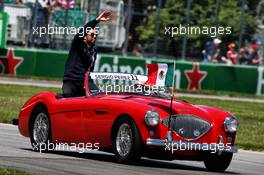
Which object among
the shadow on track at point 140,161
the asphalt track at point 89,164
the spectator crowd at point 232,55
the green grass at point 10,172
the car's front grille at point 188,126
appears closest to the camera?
the green grass at point 10,172

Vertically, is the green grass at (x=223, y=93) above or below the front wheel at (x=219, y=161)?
below

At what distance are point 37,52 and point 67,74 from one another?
2018 cm

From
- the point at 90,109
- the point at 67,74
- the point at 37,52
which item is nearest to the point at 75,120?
the point at 90,109

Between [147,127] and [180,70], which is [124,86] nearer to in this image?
[147,127]

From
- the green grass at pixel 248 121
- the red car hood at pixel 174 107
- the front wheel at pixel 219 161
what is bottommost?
the green grass at pixel 248 121

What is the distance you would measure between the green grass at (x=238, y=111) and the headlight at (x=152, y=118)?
186 inches

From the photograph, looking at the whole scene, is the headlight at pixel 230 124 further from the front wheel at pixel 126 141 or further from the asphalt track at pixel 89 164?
the front wheel at pixel 126 141

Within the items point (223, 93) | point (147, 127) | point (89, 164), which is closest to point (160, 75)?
point (147, 127)

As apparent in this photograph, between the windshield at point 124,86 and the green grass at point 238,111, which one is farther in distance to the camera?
the green grass at point 238,111

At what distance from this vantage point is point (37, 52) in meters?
34.4

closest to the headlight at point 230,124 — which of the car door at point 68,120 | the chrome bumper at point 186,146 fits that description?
the chrome bumper at point 186,146

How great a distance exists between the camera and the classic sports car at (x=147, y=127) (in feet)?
39.7

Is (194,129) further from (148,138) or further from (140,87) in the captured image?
(140,87)

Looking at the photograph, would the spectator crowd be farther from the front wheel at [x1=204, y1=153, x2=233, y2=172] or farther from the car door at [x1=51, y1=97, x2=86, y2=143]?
the front wheel at [x1=204, y1=153, x2=233, y2=172]
